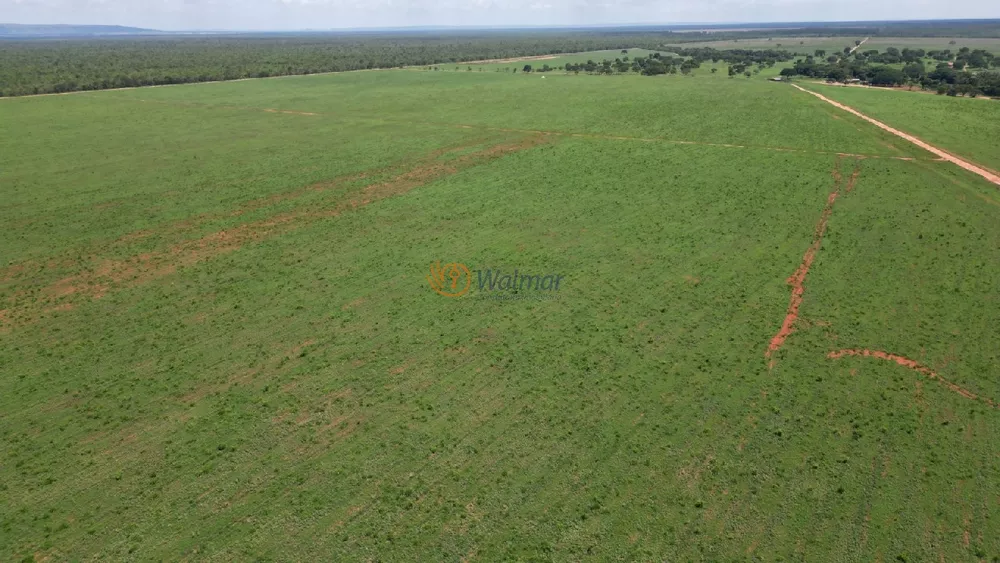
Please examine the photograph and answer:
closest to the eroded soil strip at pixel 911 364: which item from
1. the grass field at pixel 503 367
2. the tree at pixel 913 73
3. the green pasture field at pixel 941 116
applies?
the grass field at pixel 503 367

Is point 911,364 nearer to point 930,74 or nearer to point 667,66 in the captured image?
point 930,74

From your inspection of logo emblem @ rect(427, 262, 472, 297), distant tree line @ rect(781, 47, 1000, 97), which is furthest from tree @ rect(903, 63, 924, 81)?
logo emblem @ rect(427, 262, 472, 297)

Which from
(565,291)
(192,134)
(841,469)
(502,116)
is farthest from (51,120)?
(841,469)

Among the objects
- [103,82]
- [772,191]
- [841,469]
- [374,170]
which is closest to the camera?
[841,469]

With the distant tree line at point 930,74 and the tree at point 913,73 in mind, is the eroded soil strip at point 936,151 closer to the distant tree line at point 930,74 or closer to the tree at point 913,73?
the distant tree line at point 930,74

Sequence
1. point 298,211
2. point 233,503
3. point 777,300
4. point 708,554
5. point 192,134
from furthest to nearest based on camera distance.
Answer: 1. point 192,134
2. point 298,211
3. point 777,300
4. point 233,503
5. point 708,554

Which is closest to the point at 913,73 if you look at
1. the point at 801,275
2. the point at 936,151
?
the point at 936,151

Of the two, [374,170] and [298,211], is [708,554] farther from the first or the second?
[374,170]
